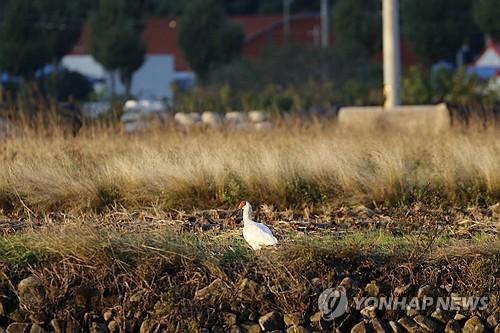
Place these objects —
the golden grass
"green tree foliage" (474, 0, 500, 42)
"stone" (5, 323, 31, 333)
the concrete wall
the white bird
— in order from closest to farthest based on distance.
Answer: "stone" (5, 323, 31, 333)
the white bird
the golden grass
the concrete wall
"green tree foliage" (474, 0, 500, 42)

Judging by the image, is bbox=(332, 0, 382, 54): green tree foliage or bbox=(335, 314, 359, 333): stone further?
bbox=(332, 0, 382, 54): green tree foliage

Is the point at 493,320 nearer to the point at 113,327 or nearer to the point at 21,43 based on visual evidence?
the point at 113,327

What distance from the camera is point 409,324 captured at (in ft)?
28.2

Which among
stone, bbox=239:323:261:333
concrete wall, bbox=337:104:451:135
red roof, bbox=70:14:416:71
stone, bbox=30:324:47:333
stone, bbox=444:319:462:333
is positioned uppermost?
stone, bbox=30:324:47:333

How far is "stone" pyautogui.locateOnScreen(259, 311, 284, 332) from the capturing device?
8.55 metres

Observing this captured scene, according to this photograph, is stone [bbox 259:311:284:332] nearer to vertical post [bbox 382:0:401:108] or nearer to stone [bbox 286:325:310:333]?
stone [bbox 286:325:310:333]

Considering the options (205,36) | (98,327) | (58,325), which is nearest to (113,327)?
(98,327)

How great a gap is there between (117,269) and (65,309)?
0.47 metres

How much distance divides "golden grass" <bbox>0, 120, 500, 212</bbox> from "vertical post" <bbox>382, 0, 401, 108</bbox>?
7648 mm

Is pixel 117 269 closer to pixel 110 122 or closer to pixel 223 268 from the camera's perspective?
pixel 223 268

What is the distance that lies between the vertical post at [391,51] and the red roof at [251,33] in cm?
4373

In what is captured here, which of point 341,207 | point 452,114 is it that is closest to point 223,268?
point 341,207

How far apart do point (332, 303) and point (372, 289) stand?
305mm

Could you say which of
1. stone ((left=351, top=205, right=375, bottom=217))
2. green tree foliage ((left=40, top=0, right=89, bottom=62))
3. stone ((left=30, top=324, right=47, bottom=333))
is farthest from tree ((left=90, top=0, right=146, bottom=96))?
stone ((left=30, top=324, right=47, bottom=333))
